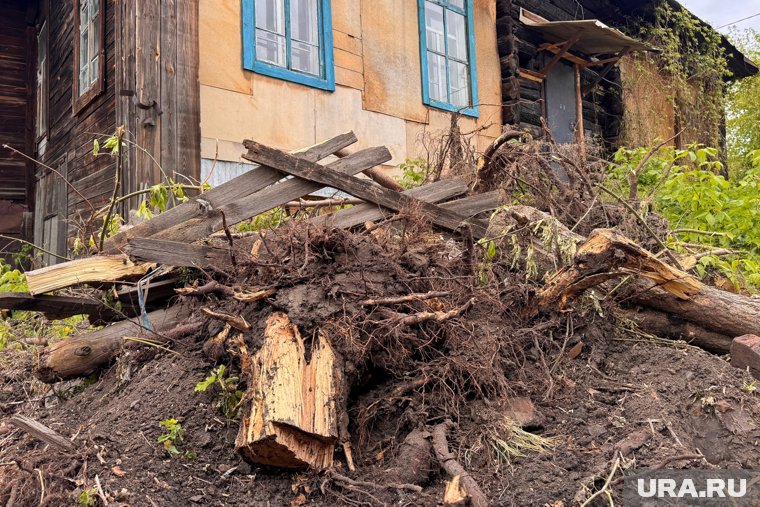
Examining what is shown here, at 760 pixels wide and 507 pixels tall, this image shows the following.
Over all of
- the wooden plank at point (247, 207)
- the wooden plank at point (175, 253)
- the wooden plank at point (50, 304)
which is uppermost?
the wooden plank at point (247, 207)

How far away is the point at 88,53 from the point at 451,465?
19.6 ft

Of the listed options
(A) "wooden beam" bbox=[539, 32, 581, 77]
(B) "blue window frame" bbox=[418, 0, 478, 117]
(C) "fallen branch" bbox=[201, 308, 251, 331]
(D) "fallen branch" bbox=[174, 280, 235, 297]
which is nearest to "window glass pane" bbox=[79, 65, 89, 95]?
(B) "blue window frame" bbox=[418, 0, 478, 117]

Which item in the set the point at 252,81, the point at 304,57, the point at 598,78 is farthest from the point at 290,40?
the point at 598,78

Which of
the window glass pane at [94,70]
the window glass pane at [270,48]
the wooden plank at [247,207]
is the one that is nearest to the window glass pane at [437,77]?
the window glass pane at [270,48]

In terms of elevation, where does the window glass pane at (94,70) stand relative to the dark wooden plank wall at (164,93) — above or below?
above

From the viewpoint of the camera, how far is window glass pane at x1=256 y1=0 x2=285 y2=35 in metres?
5.79

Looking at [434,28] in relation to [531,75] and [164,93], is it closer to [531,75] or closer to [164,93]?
[531,75]

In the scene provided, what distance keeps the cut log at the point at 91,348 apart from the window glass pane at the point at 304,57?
11.0 feet

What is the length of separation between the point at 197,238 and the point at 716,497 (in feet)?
8.56

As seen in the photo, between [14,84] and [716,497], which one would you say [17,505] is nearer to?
[716,497]

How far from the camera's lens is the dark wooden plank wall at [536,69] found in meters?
8.18

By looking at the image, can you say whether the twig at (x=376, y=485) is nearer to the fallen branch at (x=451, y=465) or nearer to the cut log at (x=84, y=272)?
the fallen branch at (x=451, y=465)

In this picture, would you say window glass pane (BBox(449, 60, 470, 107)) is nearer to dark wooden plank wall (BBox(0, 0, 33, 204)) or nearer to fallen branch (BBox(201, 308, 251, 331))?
fallen branch (BBox(201, 308, 251, 331))

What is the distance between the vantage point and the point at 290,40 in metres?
5.96
